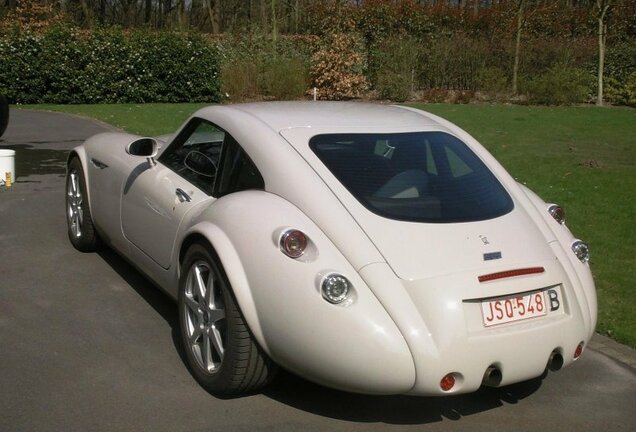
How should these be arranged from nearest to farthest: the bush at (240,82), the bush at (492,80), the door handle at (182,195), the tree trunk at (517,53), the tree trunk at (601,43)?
the door handle at (182,195)
the bush at (240,82)
the tree trunk at (601,43)
the bush at (492,80)
the tree trunk at (517,53)

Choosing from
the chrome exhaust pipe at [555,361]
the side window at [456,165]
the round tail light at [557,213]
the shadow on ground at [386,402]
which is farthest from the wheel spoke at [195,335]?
the round tail light at [557,213]

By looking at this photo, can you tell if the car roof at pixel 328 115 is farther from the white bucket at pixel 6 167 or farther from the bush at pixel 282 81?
the bush at pixel 282 81

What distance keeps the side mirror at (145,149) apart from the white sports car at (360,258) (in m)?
0.37

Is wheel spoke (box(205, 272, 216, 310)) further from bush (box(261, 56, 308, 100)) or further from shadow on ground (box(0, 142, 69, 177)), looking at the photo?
bush (box(261, 56, 308, 100))

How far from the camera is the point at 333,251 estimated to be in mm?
3885

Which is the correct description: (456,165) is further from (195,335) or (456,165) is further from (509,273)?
(195,335)

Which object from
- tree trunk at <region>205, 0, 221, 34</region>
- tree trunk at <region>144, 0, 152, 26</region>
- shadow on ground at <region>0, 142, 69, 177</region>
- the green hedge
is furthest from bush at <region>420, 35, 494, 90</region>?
tree trunk at <region>144, 0, 152, 26</region>

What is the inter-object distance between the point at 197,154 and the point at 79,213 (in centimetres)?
208

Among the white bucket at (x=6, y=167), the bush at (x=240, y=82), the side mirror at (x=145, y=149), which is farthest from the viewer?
the bush at (x=240, y=82)

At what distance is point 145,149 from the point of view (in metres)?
5.54

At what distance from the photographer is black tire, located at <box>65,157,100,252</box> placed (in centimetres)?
666

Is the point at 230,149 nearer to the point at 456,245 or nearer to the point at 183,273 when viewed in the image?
the point at 183,273

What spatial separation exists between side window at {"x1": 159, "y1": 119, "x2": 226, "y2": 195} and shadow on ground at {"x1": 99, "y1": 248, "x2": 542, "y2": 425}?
1112mm

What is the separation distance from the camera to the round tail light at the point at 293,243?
3857 mm
